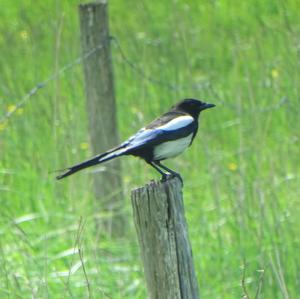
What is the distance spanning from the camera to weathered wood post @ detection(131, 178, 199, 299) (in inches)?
135

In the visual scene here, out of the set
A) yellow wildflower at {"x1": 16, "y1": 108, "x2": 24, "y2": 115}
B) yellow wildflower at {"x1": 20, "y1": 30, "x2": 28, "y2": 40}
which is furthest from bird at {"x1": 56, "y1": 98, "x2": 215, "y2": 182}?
yellow wildflower at {"x1": 20, "y1": 30, "x2": 28, "y2": 40}

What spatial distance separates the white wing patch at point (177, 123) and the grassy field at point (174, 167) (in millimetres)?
454

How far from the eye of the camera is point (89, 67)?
18.5ft

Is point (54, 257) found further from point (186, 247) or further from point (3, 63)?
point (3, 63)

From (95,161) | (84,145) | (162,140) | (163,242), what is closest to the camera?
(163,242)

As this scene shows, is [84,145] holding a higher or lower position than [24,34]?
lower

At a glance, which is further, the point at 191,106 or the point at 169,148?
the point at 191,106

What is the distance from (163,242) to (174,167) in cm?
268

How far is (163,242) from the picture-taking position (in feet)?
11.2

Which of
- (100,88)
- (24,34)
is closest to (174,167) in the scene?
(100,88)

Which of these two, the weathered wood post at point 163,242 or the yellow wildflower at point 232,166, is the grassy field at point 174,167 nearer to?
the yellow wildflower at point 232,166

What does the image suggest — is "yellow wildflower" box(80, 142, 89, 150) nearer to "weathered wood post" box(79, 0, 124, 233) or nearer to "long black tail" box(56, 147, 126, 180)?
"weathered wood post" box(79, 0, 124, 233)

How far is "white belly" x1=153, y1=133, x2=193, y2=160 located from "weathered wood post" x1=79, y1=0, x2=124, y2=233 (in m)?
0.99

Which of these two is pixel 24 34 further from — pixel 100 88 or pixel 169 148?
pixel 169 148
